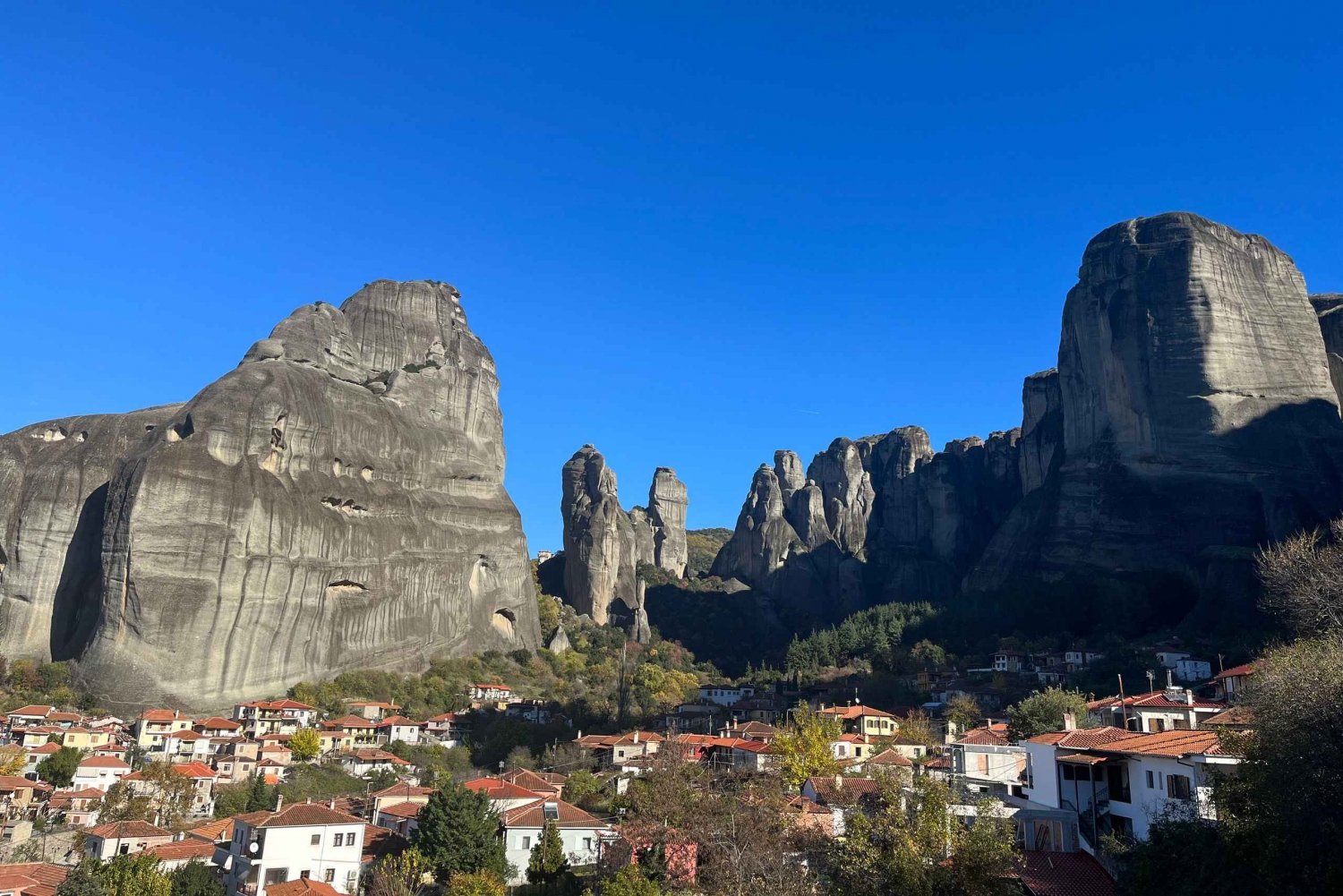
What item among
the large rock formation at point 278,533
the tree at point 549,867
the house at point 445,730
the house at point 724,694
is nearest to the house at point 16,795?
the large rock formation at point 278,533

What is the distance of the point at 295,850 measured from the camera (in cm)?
3659

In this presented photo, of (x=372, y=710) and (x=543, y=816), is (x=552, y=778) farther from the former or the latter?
(x=372, y=710)

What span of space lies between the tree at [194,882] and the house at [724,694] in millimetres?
56088

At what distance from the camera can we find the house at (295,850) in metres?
36.3

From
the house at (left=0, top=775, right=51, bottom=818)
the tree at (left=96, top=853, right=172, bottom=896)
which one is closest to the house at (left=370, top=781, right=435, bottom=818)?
the tree at (left=96, top=853, right=172, bottom=896)

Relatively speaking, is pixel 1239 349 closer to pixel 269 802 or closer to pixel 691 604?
pixel 691 604

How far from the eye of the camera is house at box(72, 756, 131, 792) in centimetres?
5219

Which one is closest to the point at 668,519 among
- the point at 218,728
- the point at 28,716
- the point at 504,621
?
the point at 504,621

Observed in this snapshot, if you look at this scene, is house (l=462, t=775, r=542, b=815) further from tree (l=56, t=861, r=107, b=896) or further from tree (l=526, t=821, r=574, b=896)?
tree (l=56, t=861, r=107, b=896)

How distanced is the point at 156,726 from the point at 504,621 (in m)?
39.2

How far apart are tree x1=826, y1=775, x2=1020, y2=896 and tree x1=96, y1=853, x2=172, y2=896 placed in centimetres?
2289

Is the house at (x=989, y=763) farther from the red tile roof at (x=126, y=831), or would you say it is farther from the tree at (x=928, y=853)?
the red tile roof at (x=126, y=831)

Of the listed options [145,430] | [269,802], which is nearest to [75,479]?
[145,430]

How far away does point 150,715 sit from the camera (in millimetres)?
63219
